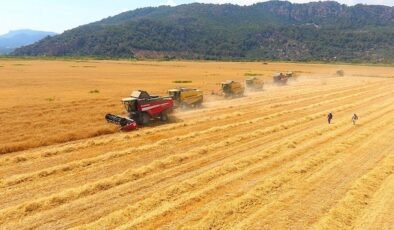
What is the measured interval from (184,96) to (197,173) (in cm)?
2071

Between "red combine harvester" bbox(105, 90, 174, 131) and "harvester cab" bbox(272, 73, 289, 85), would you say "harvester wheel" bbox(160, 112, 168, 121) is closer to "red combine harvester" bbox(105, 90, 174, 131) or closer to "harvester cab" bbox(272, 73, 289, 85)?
"red combine harvester" bbox(105, 90, 174, 131)

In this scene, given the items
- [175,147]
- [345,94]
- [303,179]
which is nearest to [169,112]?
[175,147]

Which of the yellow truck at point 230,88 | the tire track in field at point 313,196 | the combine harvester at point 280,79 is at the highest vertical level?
the tire track in field at point 313,196

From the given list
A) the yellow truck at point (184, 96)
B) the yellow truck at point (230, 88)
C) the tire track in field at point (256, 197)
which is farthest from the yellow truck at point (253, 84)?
the tire track in field at point (256, 197)

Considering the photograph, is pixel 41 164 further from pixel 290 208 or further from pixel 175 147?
pixel 290 208

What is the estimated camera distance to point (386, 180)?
56.7 ft

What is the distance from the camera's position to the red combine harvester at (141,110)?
94.2ft

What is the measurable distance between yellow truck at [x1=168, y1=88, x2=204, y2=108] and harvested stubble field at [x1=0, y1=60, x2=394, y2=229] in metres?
5.43

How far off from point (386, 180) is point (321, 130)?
1038cm

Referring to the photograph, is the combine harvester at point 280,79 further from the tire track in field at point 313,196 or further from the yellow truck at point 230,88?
the tire track in field at point 313,196

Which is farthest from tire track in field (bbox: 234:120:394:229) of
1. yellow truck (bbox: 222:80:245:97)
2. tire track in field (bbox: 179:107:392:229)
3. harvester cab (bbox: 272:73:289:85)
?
harvester cab (bbox: 272:73:289:85)

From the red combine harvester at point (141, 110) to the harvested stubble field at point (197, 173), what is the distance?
0.81m

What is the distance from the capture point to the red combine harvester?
1131 inches

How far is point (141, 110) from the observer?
30.1m
